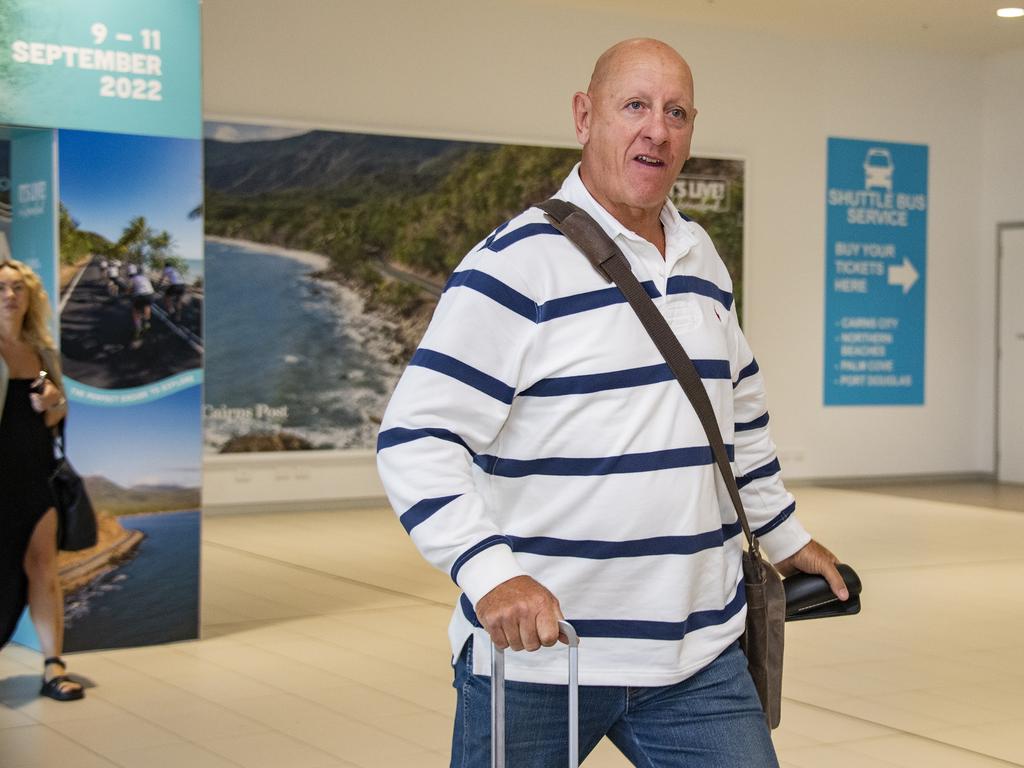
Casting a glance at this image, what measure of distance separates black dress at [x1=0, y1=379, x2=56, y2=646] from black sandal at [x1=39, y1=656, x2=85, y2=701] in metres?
0.27

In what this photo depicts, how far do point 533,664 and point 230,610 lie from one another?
5420 mm

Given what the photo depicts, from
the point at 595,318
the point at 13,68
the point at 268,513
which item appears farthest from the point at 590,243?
the point at 268,513

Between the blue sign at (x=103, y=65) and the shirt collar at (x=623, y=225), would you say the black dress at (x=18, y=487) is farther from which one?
the shirt collar at (x=623, y=225)

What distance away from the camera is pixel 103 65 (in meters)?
6.15

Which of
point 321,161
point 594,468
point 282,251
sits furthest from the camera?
point 321,161

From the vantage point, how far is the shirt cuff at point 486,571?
1.94 m

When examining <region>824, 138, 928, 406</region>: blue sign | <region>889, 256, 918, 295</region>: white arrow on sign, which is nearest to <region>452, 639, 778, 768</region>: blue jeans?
<region>824, 138, 928, 406</region>: blue sign

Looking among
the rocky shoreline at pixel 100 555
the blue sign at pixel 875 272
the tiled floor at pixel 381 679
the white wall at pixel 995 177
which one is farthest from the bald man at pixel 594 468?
the white wall at pixel 995 177

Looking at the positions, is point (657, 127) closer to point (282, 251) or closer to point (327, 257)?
point (282, 251)

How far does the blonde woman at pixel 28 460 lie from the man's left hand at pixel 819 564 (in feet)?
12.5

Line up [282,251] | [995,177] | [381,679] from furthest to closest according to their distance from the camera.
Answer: [995,177], [282,251], [381,679]

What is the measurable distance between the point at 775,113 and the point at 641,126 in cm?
1157

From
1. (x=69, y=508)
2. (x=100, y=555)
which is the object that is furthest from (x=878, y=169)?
(x=69, y=508)

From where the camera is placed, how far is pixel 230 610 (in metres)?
7.32
